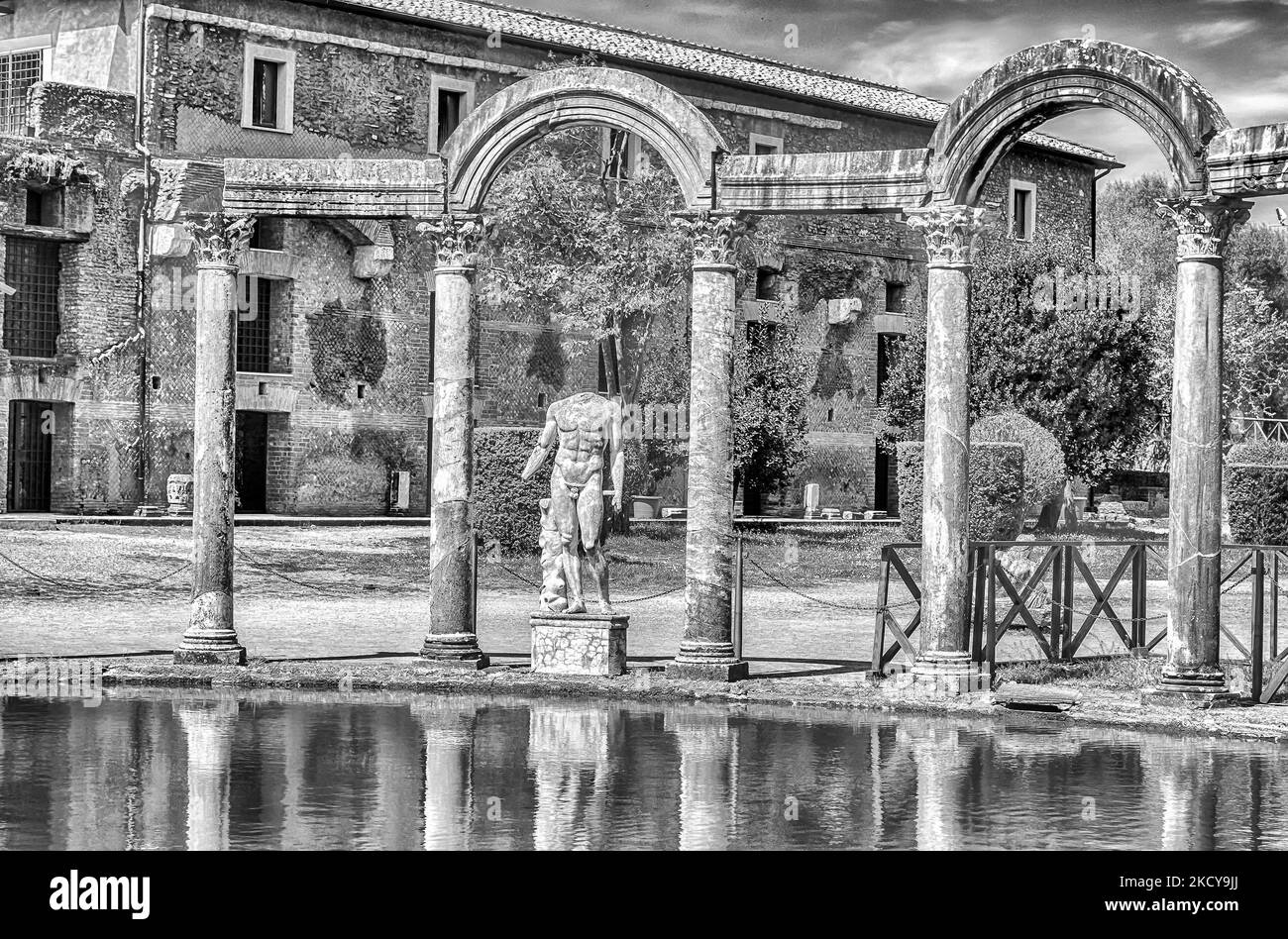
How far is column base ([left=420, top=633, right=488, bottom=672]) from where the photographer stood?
13.2 meters

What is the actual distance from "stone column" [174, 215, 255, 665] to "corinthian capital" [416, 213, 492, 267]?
164 cm

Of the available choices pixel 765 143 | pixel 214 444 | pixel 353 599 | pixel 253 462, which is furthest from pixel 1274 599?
pixel 765 143

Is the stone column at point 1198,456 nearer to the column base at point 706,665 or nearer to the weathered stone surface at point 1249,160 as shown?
the weathered stone surface at point 1249,160

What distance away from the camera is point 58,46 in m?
31.9

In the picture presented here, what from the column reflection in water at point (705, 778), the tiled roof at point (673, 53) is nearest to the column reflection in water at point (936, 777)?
the column reflection in water at point (705, 778)

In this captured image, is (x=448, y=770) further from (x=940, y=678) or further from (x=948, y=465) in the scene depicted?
(x=948, y=465)

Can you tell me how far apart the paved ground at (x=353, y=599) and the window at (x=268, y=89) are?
9.79 meters

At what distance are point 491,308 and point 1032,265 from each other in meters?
11.4

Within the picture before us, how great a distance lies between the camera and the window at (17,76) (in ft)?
105

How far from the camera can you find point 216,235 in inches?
542

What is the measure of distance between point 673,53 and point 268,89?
9.67 metres

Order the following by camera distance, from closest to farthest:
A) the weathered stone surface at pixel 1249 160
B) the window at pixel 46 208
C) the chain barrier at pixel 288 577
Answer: the weathered stone surface at pixel 1249 160 < the chain barrier at pixel 288 577 < the window at pixel 46 208

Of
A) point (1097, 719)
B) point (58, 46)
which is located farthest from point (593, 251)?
point (1097, 719)
